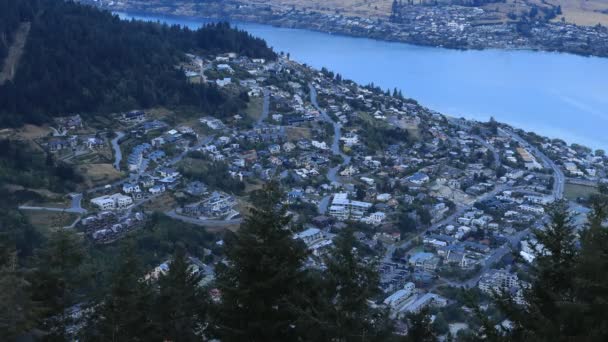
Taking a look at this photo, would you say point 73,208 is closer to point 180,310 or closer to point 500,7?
point 180,310

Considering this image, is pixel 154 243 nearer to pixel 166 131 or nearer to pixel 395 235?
pixel 395 235

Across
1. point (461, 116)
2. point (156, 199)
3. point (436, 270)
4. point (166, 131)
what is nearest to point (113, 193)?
point (156, 199)

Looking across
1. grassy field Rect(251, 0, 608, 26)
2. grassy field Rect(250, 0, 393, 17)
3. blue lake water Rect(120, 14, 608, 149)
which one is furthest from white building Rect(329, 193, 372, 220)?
grassy field Rect(250, 0, 393, 17)

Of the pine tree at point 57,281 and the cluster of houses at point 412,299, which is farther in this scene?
the cluster of houses at point 412,299

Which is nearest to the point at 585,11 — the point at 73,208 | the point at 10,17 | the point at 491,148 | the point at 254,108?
the point at 491,148

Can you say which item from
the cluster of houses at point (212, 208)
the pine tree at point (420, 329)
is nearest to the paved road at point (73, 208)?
the cluster of houses at point (212, 208)

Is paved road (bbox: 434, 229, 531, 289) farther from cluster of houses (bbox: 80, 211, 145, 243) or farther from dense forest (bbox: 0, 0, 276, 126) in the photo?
dense forest (bbox: 0, 0, 276, 126)

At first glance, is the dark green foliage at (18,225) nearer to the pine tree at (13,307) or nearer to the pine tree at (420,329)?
the pine tree at (13,307)
